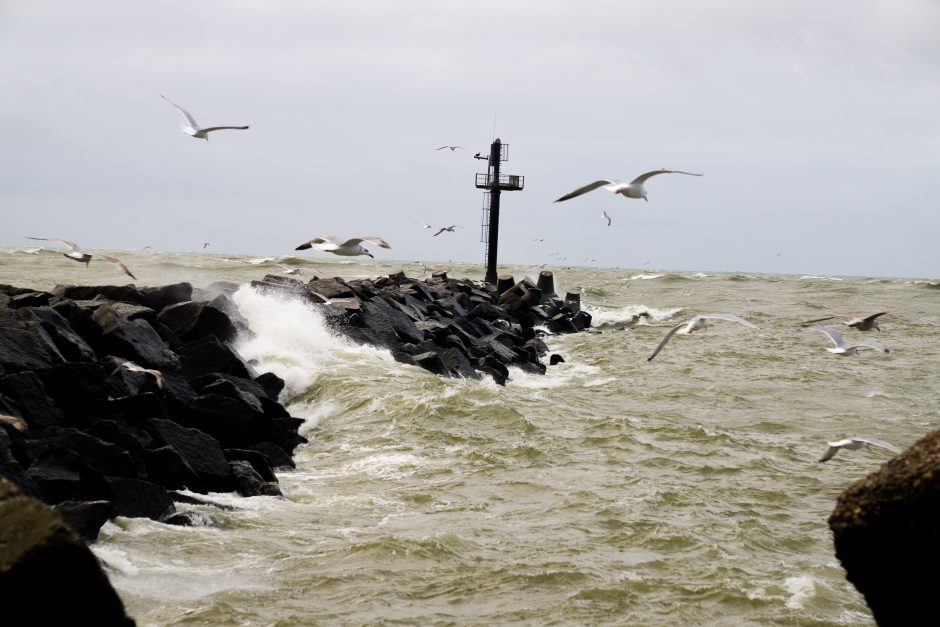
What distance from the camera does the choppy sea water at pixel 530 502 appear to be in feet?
20.2

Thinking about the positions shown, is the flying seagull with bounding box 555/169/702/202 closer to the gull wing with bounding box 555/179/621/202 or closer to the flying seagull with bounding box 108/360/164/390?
the gull wing with bounding box 555/179/621/202

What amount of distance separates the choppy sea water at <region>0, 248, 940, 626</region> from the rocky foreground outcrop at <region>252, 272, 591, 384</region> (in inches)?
20.6

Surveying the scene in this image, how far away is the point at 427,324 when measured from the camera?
1812 cm

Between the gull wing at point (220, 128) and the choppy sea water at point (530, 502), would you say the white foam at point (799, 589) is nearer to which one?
the choppy sea water at point (530, 502)

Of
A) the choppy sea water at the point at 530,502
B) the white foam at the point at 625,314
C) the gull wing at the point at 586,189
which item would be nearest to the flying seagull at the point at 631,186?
the gull wing at the point at 586,189

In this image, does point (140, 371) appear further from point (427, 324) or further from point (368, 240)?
point (427, 324)

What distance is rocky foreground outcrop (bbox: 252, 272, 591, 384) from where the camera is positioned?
1576 cm

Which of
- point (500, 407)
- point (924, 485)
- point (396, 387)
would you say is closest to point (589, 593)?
point (924, 485)

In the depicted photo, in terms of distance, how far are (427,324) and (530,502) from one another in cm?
962

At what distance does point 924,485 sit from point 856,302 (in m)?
35.3

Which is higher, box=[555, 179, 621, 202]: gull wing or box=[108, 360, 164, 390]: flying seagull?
box=[555, 179, 621, 202]: gull wing

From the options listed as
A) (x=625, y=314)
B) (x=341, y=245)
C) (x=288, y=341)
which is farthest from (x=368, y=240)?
(x=625, y=314)

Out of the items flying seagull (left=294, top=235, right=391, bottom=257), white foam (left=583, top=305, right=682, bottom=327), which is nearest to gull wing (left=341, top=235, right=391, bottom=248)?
flying seagull (left=294, top=235, right=391, bottom=257)

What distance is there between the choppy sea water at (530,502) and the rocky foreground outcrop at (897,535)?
1.99 meters
